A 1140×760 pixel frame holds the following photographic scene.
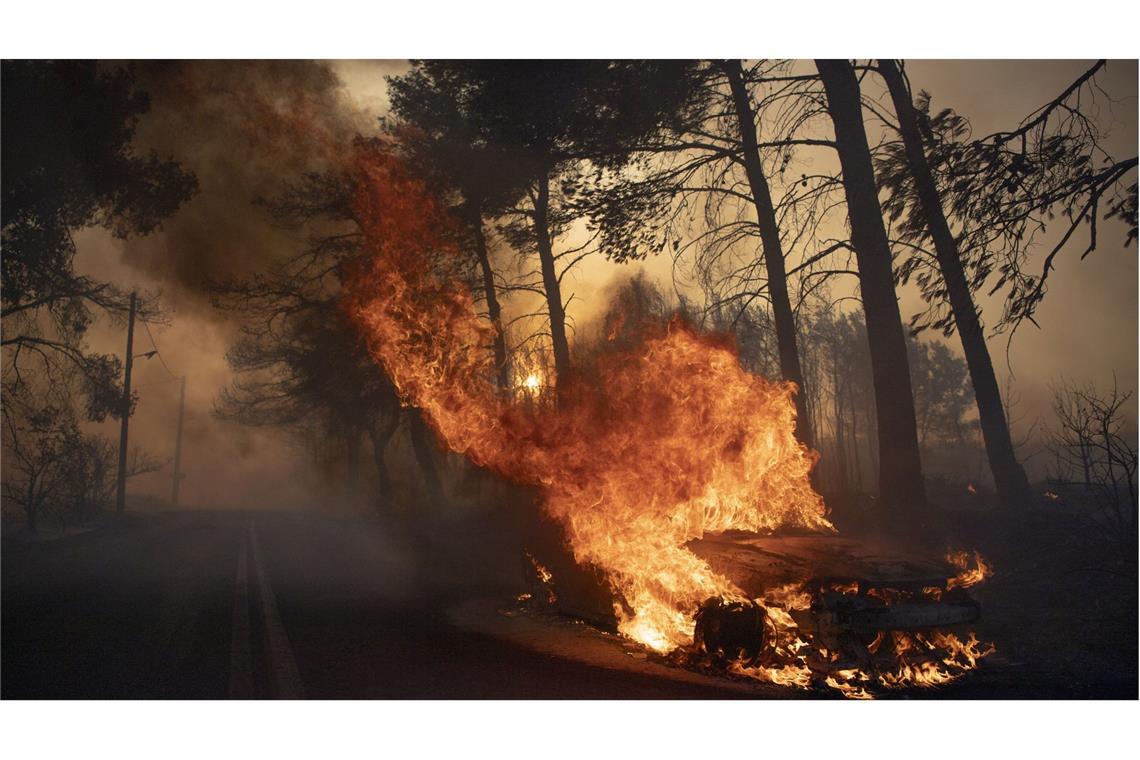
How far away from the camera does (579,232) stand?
1377cm

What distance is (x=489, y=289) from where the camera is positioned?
18281 mm

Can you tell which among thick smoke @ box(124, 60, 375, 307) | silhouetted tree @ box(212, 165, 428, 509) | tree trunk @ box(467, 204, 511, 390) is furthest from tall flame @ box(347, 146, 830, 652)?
silhouetted tree @ box(212, 165, 428, 509)

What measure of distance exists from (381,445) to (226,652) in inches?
996

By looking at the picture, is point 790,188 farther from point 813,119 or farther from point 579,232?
point 579,232

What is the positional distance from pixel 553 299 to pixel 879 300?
8.82 m

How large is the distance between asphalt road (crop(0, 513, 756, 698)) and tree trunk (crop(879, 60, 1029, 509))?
21.0ft

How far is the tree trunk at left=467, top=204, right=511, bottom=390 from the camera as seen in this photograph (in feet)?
55.1

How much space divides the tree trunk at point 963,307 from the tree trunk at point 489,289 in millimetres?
9013

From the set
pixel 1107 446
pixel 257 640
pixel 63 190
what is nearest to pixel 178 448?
pixel 63 190

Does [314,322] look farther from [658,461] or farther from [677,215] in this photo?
[658,461]

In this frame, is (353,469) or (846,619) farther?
(353,469)

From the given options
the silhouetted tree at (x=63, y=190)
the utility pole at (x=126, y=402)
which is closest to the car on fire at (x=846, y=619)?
the silhouetted tree at (x=63, y=190)

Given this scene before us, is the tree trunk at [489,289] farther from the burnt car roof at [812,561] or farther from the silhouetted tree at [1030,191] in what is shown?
the silhouetted tree at [1030,191]

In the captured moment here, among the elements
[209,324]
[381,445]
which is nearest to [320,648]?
[209,324]
